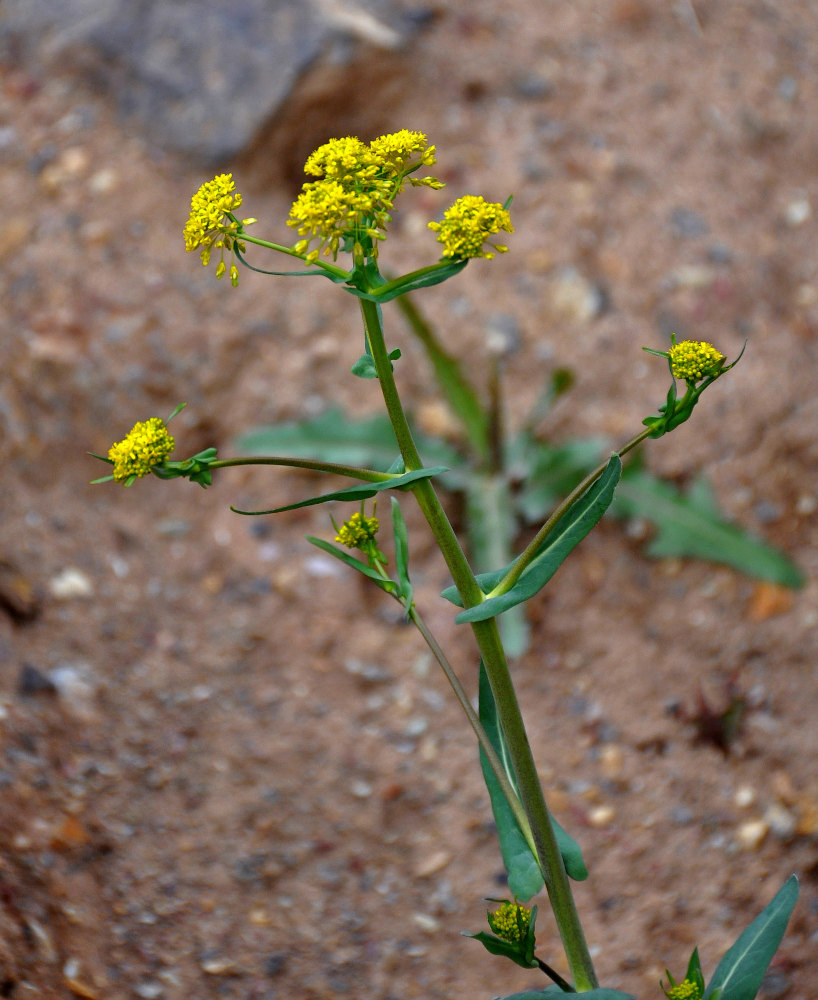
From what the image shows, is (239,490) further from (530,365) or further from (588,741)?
(588,741)

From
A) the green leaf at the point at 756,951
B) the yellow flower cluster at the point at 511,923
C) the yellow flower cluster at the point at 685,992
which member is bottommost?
the yellow flower cluster at the point at 685,992

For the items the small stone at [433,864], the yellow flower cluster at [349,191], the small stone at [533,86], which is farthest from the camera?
the small stone at [533,86]

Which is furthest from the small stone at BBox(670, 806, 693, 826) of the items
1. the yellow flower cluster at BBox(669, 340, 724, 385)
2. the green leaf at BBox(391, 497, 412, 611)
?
the yellow flower cluster at BBox(669, 340, 724, 385)

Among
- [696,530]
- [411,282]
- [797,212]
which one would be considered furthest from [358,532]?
[797,212]

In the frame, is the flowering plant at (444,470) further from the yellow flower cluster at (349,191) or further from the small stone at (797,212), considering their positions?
the small stone at (797,212)

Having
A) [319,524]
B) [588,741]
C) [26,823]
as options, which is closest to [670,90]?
[319,524]

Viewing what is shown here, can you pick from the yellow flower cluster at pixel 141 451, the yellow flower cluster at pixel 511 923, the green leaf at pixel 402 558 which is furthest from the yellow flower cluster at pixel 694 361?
the yellow flower cluster at pixel 511 923

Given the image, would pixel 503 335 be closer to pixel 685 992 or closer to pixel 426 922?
pixel 426 922
